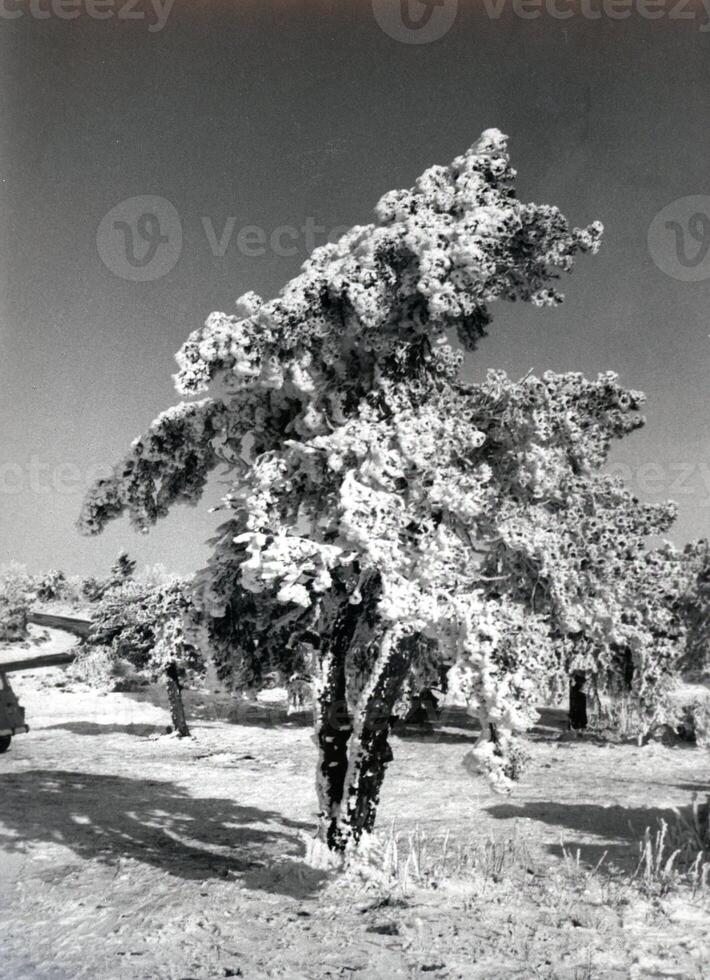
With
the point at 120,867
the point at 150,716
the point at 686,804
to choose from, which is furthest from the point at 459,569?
the point at 150,716

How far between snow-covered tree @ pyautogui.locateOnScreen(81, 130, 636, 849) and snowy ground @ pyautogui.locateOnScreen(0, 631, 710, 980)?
4.58 ft

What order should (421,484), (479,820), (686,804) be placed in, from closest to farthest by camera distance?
(421,484)
(479,820)
(686,804)

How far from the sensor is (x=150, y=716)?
29.5 metres

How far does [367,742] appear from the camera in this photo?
8.88 m

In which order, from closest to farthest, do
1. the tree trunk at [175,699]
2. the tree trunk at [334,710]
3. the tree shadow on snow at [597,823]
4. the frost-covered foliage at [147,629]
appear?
1. the tree trunk at [334,710]
2. the tree shadow on snow at [597,823]
3. the frost-covered foliage at [147,629]
4. the tree trunk at [175,699]

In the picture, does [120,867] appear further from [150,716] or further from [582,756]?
[150,716]

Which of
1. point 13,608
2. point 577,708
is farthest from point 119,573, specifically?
point 577,708

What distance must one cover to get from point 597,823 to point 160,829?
718cm

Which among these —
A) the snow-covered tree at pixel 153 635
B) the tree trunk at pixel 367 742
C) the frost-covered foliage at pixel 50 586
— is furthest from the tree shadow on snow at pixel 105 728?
the frost-covered foliage at pixel 50 586

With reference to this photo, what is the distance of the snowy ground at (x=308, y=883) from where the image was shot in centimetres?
604

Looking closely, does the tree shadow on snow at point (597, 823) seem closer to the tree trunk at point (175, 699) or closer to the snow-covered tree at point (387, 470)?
the snow-covered tree at point (387, 470)

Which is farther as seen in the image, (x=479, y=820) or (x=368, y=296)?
(x=479, y=820)

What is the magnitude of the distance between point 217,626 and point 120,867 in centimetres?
314

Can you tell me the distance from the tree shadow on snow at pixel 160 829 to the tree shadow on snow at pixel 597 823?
3750 millimetres
